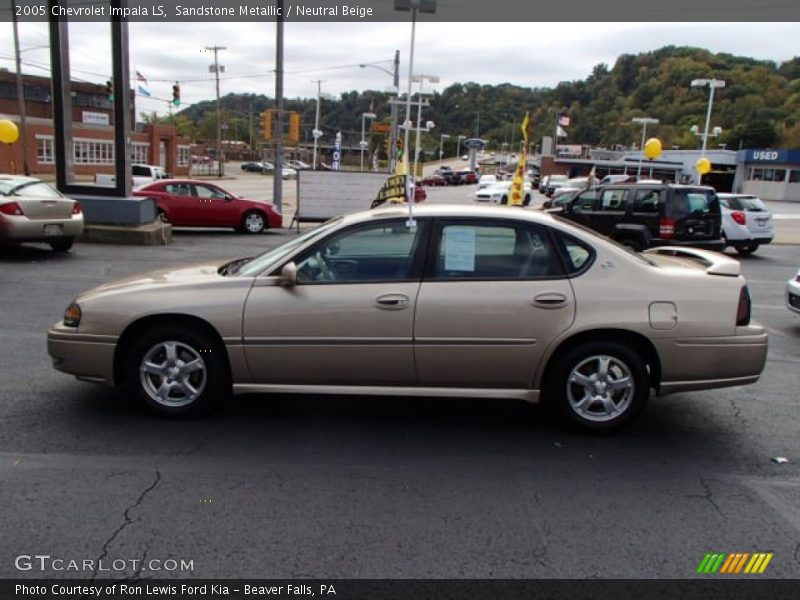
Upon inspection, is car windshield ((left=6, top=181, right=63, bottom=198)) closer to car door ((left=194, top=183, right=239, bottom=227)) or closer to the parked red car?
the parked red car

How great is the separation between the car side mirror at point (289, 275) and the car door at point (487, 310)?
0.84m

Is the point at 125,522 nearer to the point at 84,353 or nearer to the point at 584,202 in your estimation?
the point at 84,353

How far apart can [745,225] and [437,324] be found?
49.2 feet

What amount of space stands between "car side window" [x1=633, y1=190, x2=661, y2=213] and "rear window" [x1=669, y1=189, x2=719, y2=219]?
0.31 meters

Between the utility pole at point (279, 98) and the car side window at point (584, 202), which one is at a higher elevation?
the utility pole at point (279, 98)

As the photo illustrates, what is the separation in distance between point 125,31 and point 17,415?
463 inches

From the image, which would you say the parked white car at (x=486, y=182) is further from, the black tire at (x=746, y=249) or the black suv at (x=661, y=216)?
the black suv at (x=661, y=216)

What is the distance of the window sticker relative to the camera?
4578mm

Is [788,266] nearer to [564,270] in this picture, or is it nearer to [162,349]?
[564,270]

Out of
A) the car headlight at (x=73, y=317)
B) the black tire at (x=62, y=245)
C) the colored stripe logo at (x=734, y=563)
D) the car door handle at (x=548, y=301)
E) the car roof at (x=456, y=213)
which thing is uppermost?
the car roof at (x=456, y=213)

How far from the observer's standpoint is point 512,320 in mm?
4430

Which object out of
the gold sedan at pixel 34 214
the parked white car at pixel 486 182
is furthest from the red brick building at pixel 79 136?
the gold sedan at pixel 34 214

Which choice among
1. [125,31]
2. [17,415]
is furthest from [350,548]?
[125,31]

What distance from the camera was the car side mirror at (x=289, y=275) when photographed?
4453mm
